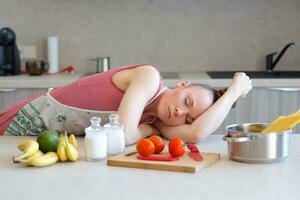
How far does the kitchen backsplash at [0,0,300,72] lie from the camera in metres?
3.60

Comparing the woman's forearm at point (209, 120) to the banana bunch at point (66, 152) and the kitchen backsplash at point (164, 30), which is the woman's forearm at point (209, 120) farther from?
the kitchen backsplash at point (164, 30)

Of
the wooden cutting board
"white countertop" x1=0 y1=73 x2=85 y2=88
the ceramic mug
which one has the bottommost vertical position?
the wooden cutting board

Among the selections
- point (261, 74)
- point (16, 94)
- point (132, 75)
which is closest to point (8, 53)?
point (16, 94)

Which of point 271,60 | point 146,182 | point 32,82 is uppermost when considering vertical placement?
point 271,60

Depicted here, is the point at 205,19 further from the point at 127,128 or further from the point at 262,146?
the point at 262,146

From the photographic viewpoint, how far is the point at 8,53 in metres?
3.40

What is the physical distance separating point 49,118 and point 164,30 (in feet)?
6.26

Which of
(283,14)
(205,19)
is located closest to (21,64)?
(205,19)

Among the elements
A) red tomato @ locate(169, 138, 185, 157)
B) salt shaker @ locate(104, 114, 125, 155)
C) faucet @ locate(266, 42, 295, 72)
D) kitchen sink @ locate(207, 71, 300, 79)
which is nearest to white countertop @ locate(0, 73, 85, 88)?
kitchen sink @ locate(207, 71, 300, 79)

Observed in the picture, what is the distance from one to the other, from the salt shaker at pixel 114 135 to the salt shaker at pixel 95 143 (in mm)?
55

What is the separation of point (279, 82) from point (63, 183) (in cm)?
207

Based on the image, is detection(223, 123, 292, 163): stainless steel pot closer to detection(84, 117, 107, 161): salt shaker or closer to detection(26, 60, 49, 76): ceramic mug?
detection(84, 117, 107, 161): salt shaker

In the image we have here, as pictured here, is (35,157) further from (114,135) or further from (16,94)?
(16,94)

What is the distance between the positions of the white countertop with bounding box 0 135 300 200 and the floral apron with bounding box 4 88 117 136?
0.39 meters
